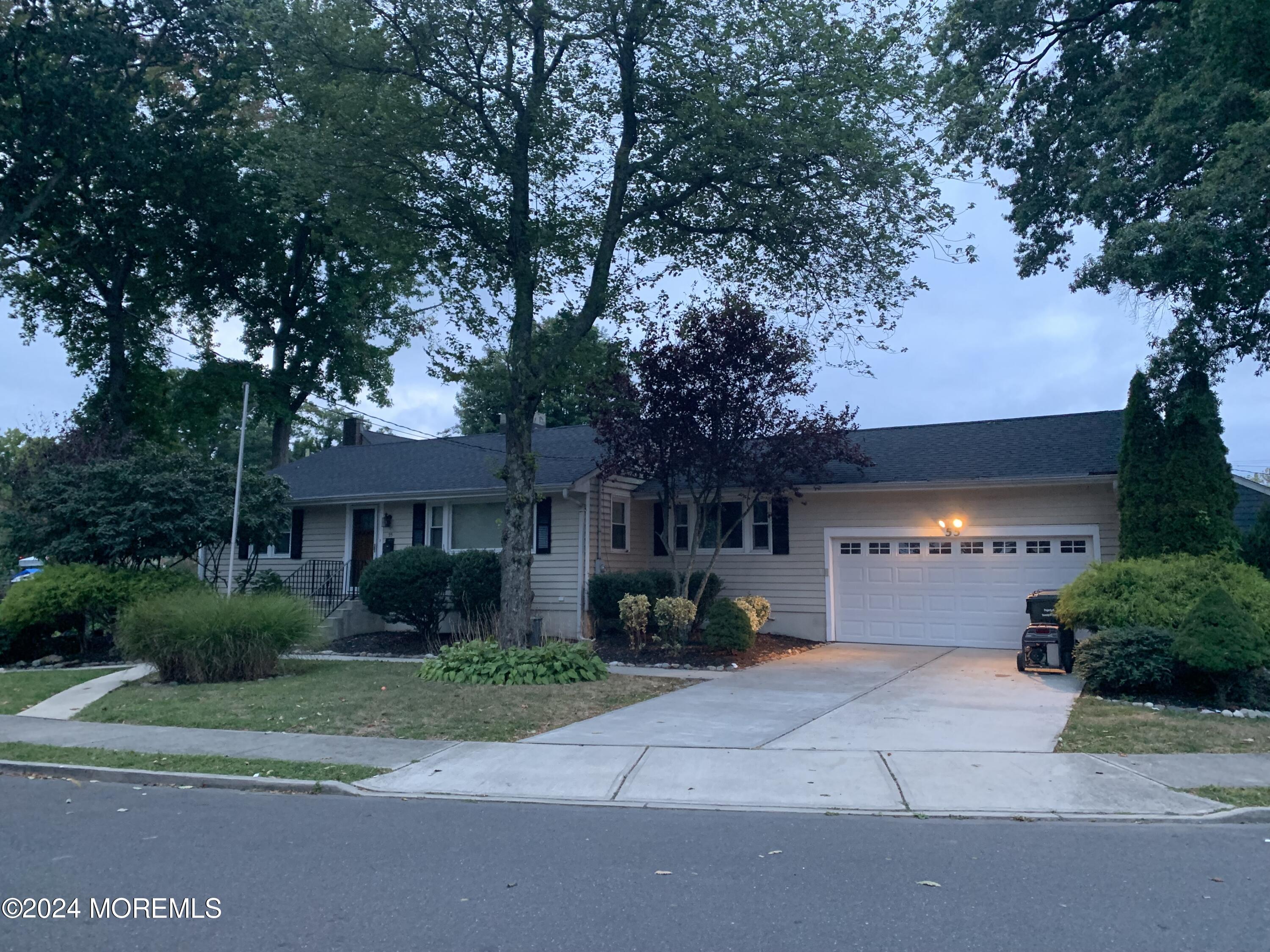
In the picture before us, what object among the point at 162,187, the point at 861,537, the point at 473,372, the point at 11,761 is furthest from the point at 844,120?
the point at 162,187

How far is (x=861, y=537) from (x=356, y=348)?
19.6 m

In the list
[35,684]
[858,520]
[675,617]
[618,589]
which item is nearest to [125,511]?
[35,684]

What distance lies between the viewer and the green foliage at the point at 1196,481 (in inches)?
511

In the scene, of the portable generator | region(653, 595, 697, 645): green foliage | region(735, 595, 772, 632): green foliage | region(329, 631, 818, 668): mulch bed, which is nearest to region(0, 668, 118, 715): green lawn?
region(329, 631, 818, 668): mulch bed

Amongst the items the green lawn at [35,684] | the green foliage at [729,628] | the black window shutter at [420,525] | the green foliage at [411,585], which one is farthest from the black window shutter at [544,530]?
the green lawn at [35,684]

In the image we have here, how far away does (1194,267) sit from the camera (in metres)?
11.4

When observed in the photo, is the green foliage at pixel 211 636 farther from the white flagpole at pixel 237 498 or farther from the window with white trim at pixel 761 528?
the window with white trim at pixel 761 528

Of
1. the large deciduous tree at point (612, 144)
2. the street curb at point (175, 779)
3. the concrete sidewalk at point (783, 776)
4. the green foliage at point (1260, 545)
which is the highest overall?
the large deciduous tree at point (612, 144)

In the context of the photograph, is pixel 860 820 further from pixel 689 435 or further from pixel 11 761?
pixel 689 435

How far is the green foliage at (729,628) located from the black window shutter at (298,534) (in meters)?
11.4

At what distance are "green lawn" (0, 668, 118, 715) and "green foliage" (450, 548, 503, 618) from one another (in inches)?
229

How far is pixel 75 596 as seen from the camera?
15820mm

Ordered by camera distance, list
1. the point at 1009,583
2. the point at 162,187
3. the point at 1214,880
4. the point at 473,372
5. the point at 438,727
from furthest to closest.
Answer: the point at 162,187
the point at 1009,583
the point at 473,372
the point at 438,727
the point at 1214,880

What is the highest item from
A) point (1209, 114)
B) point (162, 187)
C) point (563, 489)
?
point (162, 187)
